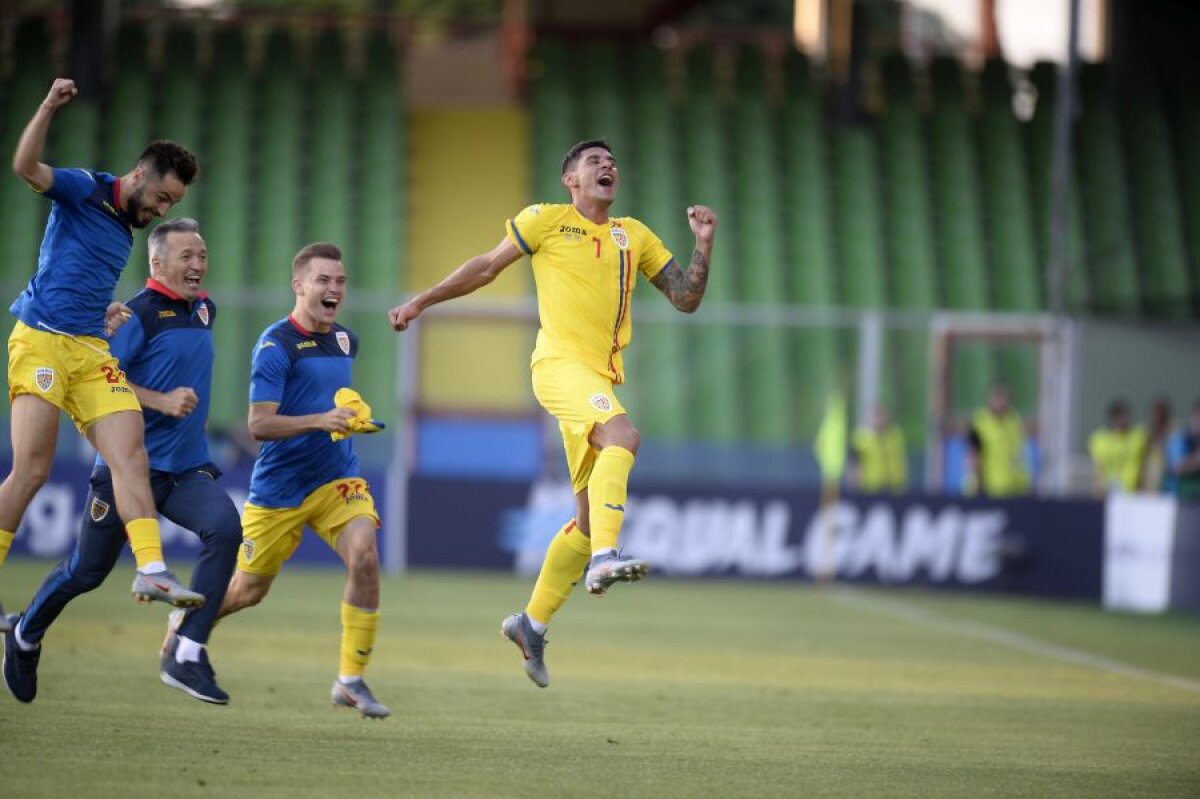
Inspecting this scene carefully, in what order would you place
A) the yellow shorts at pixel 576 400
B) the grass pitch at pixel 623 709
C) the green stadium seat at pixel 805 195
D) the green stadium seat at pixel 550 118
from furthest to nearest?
the green stadium seat at pixel 550 118 → the green stadium seat at pixel 805 195 → the yellow shorts at pixel 576 400 → the grass pitch at pixel 623 709

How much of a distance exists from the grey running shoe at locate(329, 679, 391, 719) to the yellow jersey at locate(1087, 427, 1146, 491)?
1480 centimetres

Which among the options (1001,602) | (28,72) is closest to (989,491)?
(1001,602)

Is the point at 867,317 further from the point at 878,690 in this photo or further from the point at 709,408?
the point at 878,690

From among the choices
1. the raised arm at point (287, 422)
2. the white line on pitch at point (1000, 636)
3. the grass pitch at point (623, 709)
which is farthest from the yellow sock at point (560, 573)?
Answer: the white line on pitch at point (1000, 636)

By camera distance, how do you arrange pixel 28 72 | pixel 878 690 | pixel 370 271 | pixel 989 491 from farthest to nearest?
1. pixel 28 72
2. pixel 370 271
3. pixel 989 491
4. pixel 878 690

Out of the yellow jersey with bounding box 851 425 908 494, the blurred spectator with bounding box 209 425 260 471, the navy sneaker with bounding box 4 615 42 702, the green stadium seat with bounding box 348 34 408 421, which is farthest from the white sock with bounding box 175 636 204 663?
the green stadium seat with bounding box 348 34 408 421

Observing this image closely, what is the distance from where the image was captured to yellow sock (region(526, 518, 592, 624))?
930 centimetres

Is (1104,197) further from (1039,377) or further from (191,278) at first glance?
(191,278)

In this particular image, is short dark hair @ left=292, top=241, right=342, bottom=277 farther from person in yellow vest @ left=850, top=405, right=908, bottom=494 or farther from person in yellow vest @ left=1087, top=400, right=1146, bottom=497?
person in yellow vest @ left=1087, top=400, right=1146, bottom=497

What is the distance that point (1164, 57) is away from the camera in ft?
97.8

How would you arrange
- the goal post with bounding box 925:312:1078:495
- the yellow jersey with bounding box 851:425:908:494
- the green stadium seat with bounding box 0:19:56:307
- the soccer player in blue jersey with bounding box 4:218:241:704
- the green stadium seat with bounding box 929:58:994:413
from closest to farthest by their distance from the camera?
the soccer player in blue jersey with bounding box 4:218:241:704 → the yellow jersey with bounding box 851:425:908:494 → the goal post with bounding box 925:312:1078:495 → the green stadium seat with bounding box 0:19:56:307 → the green stadium seat with bounding box 929:58:994:413

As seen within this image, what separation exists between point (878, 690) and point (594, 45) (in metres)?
20.0

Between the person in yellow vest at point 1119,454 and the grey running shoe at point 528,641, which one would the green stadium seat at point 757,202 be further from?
the grey running shoe at point 528,641

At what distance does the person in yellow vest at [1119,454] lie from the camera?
2147 cm
